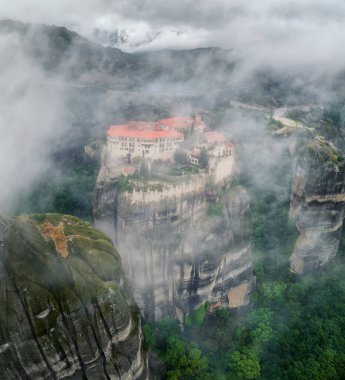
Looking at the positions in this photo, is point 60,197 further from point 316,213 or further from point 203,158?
point 316,213

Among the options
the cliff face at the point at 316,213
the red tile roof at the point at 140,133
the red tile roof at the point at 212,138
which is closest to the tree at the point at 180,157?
the red tile roof at the point at 140,133

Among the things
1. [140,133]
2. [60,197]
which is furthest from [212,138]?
[60,197]

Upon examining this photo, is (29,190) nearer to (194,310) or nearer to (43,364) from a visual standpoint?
(194,310)

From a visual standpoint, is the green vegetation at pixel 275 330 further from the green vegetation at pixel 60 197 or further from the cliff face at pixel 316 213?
the green vegetation at pixel 60 197

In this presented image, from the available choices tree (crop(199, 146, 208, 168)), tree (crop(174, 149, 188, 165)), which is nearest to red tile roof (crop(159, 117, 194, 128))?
tree (crop(174, 149, 188, 165))

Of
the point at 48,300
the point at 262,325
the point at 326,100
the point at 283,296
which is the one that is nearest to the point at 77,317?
the point at 48,300

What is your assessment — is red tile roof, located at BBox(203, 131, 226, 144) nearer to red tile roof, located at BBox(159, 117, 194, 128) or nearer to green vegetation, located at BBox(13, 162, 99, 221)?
red tile roof, located at BBox(159, 117, 194, 128)
